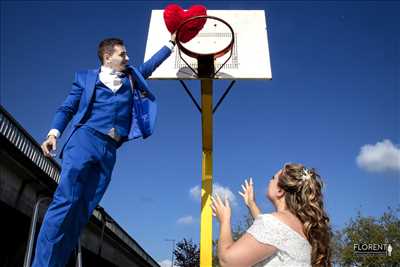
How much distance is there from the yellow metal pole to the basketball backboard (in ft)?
1.14

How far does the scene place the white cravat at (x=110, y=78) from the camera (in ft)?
12.3

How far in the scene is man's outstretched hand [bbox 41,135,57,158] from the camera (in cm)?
343

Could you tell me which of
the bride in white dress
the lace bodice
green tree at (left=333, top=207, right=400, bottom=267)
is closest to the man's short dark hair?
the bride in white dress

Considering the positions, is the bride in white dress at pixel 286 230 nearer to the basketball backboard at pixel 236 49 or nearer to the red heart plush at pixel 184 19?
the red heart plush at pixel 184 19

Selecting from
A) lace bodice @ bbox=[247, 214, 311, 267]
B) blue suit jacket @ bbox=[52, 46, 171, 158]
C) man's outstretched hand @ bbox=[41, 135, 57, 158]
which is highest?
blue suit jacket @ bbox=[52, 46, 171, 158]

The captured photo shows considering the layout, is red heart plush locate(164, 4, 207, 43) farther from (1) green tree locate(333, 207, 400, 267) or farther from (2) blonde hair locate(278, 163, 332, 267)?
(1) green tree locate(333, 207, 400, 267)

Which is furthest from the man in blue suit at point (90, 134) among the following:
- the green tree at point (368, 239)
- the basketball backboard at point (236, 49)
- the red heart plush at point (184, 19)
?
the green tree at point (368, 239)

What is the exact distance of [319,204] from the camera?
279 centimetres

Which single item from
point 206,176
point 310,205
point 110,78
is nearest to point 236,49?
point 206,176

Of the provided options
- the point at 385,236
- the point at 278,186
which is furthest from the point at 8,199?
the point at 385,236

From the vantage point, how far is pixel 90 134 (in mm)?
3420

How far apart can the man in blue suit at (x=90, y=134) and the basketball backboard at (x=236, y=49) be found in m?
2.31

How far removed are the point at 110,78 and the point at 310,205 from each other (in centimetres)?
195

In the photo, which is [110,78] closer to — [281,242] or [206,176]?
[281,242]
